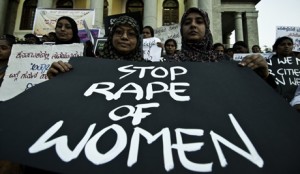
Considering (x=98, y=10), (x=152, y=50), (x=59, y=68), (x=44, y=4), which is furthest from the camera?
(x=44, y=4)

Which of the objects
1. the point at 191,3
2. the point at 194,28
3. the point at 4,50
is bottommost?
the point at 4,50

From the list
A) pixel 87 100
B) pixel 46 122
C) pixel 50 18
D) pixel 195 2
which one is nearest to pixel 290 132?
pixel 87 100

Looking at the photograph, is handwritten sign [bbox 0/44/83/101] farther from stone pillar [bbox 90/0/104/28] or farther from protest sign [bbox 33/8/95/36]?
stone pillar [bbox 90/0/104/28]

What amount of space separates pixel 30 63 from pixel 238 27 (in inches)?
1094

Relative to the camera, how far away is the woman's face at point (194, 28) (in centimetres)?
244

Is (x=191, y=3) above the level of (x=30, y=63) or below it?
above

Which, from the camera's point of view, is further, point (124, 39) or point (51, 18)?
point (51, 18)

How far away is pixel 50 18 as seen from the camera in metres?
9.13

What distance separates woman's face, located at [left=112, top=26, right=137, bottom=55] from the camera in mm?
2307

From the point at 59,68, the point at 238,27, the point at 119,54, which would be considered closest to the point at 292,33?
the point at 119,54

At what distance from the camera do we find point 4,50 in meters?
3.31

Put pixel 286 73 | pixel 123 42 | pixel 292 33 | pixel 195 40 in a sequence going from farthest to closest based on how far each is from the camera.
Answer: pixel 292 33 < pixel 286 73 < pixel 195 40 < pixel 123 42

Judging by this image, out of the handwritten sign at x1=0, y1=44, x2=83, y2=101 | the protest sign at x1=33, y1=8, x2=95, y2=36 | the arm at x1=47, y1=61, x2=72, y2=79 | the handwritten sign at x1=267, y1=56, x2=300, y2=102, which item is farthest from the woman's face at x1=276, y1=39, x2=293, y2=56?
the protest sign at x1=33, y1=8, x2=95, y2=36

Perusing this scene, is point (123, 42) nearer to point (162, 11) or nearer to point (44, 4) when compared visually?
point (44, 4)
